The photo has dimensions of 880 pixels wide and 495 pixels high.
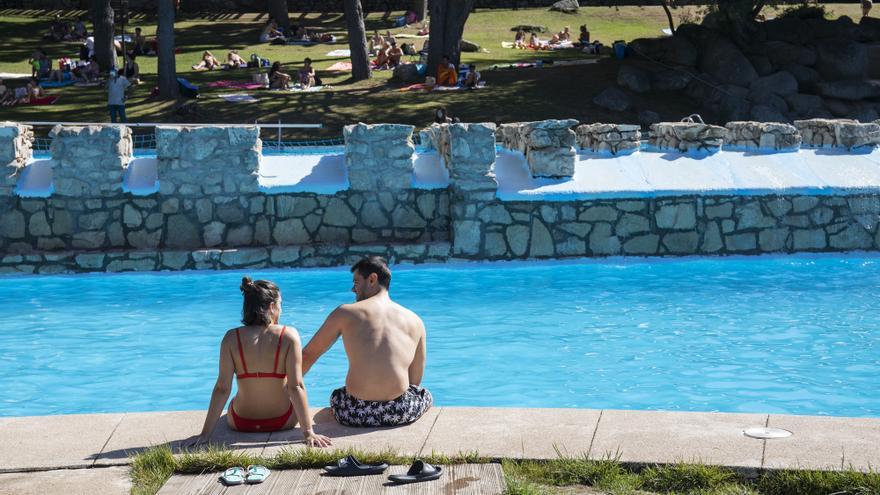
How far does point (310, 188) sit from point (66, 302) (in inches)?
132

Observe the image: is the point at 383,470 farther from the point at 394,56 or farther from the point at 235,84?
the point at 394,56

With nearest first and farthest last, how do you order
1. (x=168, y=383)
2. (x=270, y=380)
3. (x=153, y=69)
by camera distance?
(x=270, y=380) < (x=168, y=383) < (x=153, y=69)

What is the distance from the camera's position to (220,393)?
22.6 feet

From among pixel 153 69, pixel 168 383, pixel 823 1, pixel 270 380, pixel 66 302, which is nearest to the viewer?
pixel 270 380

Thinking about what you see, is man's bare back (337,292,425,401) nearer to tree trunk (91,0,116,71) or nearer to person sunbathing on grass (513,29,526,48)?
tree trunk (91,0,116,71)

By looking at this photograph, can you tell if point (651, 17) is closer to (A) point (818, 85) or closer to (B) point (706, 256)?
(A) point (818, 85)

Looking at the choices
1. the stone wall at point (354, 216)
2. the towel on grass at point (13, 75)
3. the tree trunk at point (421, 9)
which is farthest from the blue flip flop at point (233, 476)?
the tree trunk at point (421, 9)

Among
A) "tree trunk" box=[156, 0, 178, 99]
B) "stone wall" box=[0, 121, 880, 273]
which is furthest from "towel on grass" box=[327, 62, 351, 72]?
"stone wall" box=[0, 121, 880, 273]

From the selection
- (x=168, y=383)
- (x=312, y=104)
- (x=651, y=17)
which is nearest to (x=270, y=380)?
(x=168, y=383)

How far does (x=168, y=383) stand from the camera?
1059 centimetres

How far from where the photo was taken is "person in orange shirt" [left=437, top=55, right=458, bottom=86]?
28.8 meters

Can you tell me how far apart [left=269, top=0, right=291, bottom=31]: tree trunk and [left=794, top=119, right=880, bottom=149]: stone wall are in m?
25.8

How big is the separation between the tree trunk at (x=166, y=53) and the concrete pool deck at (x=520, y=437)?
69.4 ft

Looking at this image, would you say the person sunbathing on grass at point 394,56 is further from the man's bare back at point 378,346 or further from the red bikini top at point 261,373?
the red bikini top at point 261,373
